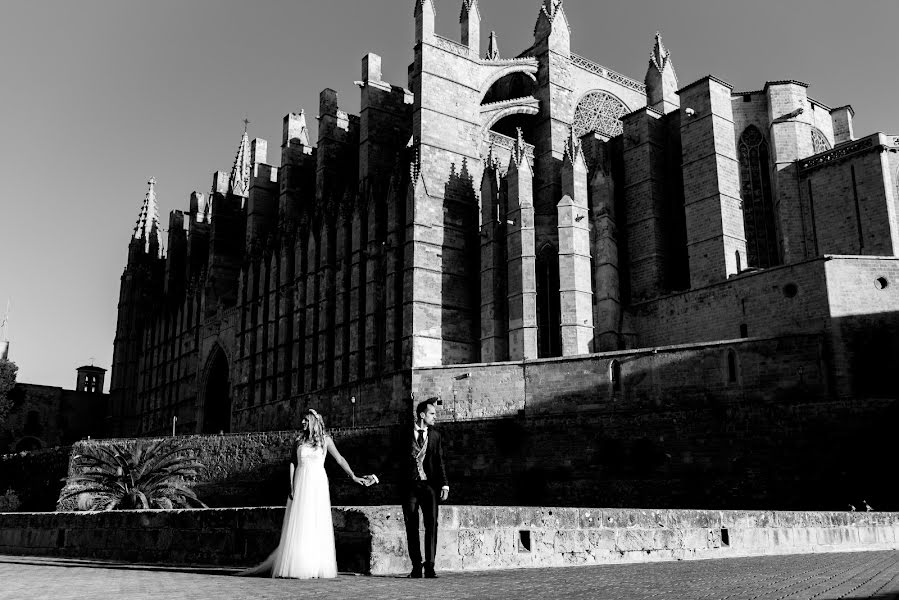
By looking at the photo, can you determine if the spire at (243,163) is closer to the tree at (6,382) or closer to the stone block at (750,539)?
the tree at (6,382)

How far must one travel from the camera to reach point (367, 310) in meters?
34.2

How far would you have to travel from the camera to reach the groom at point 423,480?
7781mm

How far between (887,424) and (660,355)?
238 inches

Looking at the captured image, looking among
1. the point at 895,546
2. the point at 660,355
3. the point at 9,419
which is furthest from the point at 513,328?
the point at 9,419

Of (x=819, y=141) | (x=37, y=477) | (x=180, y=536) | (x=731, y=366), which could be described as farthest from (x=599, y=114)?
(x=180, y=536)

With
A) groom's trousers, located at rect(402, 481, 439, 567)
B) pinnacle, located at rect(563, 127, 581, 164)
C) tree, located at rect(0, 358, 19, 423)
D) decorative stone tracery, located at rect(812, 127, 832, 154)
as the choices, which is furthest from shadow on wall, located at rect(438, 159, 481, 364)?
tree, located at rect(0, 358, 19, 423)

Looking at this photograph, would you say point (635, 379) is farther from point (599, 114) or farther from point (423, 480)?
point (599, 114)

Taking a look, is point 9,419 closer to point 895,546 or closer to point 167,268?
point 167,268

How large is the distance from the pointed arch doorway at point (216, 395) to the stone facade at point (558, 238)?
5466 mm

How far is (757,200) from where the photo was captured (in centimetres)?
3244

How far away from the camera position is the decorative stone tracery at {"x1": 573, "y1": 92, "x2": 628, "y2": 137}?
39375mm

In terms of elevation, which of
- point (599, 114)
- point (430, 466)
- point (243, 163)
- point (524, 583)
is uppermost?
point (243, 163)

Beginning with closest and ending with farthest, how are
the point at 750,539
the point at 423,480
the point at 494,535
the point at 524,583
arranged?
the point at 524,583
the point at 423,480
the point at 494,535
the point at 750,539

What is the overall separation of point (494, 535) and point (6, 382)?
50442 mm
